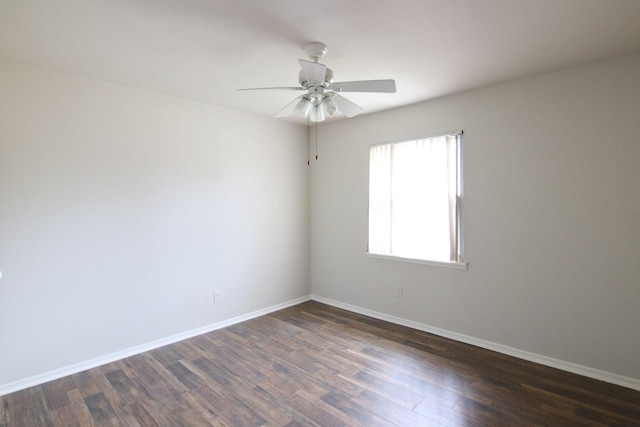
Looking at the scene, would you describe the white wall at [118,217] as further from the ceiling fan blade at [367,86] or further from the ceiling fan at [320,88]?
the ceiling fan blade at [367,86]

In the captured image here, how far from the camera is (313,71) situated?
84.0 inches

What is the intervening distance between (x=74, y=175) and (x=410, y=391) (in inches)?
131

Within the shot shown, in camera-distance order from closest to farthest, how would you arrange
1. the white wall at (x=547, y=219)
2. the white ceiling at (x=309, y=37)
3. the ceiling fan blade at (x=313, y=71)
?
the white ceiling at (x=309, y=37), the ceiling fan blade at (x=313, y=71), the white wall at (x=547, y=219)

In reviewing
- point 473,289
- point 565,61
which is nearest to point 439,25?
point 565,61

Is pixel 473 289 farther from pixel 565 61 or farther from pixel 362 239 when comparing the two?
pixel 565 61

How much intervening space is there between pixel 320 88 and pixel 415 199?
190 centimetres

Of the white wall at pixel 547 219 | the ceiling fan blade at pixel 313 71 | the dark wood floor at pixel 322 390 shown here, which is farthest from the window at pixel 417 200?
the ceiling fan blade at pixel 313 71

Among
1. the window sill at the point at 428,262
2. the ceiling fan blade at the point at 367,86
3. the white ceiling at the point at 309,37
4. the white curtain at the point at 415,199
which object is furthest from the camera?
the white curtain at the point at 415,199

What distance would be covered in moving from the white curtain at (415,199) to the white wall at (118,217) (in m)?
Answer: 1.42

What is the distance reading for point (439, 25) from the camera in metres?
2.10

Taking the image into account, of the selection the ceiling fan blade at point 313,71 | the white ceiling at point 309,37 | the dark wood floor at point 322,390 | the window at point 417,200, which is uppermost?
the white ceiling at point 309,37

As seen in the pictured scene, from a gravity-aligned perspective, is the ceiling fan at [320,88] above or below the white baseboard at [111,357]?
above

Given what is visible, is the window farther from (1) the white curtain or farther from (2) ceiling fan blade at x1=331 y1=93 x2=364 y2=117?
(2) ceiling fan blade at x1=331 y1=93 x2=364 y2=117

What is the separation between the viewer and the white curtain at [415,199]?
349 cm
